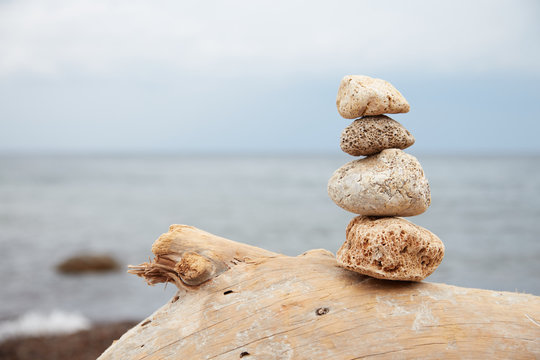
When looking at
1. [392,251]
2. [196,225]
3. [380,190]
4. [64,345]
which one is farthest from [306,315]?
[196,225]

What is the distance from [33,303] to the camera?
10.8 m

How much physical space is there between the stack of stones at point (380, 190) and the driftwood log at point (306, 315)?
0.75ft

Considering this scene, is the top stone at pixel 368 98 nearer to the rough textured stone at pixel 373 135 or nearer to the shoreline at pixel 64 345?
the rough textured stone at pixel 373 135

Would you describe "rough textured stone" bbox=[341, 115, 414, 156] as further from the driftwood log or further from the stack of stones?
the driftwood log

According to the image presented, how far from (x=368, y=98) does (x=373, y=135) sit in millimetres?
286

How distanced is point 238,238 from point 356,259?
1474 centimetres

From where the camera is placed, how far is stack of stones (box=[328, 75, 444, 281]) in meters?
3.19

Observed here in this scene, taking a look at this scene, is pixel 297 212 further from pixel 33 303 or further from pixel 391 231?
pixel 391 231

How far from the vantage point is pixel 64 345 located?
329 inches

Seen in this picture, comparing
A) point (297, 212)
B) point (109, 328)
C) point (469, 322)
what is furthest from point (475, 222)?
point (469, 322)

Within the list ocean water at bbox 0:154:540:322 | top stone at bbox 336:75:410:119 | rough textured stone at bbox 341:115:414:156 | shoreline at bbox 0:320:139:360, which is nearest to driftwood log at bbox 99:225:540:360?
rough textured stone at bbox 341:115:414:156

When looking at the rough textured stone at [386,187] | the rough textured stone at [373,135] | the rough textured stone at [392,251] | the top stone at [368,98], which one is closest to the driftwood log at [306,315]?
the rough textured stone at [392,251]

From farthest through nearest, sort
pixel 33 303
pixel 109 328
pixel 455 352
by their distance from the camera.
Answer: pixel 33 303, pixel 109 328, pixel 455 352

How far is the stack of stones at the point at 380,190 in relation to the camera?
3.19 meters
